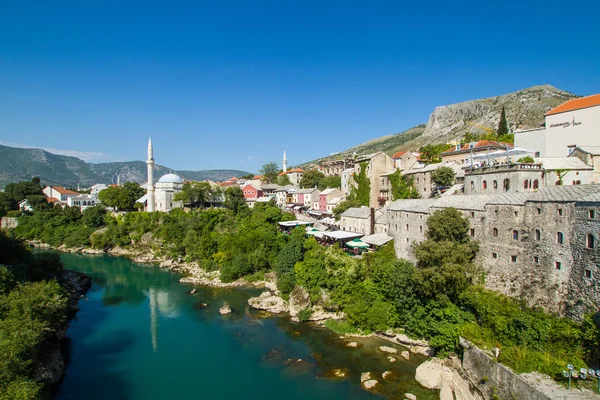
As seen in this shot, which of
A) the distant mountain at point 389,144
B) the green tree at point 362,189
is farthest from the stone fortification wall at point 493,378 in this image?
the distant mountain at point 389,144

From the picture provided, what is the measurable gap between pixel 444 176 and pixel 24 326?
1121 inches

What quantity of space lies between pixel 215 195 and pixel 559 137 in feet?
150

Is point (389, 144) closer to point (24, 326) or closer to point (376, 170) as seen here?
point (376, 170)

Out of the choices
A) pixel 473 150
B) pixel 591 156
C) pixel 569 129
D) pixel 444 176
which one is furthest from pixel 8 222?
pixel 591 156

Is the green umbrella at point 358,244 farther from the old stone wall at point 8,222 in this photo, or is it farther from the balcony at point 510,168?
the old stone wall at point 8,222

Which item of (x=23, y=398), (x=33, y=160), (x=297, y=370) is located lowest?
(x=297, y=370)

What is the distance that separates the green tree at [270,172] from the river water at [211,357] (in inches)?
1837

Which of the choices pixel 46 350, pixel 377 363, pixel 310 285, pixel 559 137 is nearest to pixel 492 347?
pixel 377 363

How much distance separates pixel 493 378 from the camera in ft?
46.8

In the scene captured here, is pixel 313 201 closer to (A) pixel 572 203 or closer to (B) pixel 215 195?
(B) pixel 215 195

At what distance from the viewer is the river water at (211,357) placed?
16.4 m

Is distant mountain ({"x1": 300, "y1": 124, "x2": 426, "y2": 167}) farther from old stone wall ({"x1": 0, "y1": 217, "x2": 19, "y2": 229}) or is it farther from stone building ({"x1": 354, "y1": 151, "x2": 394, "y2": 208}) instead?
old stone wall ({"x1": 0, "y1": 217, "x2": 19, "y2": 229})

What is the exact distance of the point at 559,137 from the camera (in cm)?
2494

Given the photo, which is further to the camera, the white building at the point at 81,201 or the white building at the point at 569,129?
the white building at the point at 81,201
